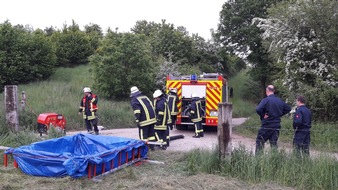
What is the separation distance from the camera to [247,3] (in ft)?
99.7

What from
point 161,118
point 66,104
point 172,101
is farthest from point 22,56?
point 161,118

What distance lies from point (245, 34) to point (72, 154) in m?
24.7

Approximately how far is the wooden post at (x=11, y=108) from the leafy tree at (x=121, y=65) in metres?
9.55

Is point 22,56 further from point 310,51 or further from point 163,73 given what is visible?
point 310,51

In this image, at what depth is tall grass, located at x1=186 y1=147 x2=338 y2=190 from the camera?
6598 mm

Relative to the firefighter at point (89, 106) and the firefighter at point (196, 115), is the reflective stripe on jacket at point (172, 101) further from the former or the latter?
the firefighter at point (89, 106)

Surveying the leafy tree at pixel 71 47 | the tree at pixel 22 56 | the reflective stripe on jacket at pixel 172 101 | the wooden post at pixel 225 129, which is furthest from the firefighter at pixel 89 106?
the leafy tree at pixel 71 47

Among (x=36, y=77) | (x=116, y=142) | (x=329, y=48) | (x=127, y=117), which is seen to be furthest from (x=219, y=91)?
(x=36, y=77)

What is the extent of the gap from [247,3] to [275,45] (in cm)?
1501

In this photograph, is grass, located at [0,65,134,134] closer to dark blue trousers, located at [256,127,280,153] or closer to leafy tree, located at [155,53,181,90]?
leafy tree, located at [155,53,181,90]

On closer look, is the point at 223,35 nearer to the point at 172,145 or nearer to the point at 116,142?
the point at 172,145

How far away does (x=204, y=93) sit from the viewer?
14.3m

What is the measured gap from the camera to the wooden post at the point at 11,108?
35.8ft

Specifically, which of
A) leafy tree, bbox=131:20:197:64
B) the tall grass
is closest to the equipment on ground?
the tall grass
